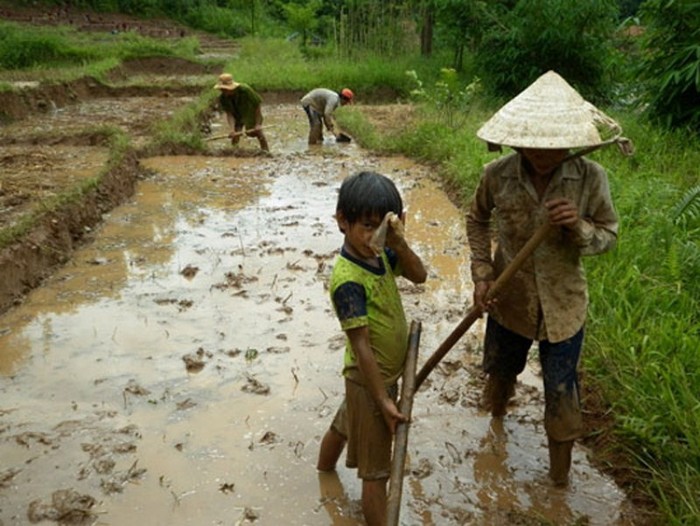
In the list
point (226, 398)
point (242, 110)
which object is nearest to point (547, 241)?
point (226, 398)

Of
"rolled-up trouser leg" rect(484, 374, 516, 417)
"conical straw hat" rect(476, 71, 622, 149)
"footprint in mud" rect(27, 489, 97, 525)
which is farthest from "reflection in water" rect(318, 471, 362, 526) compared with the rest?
"conical straw hat" rect(476, 71, 622, 149)

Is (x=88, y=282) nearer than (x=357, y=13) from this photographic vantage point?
Yes

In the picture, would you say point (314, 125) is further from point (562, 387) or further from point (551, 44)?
point (562, 387)

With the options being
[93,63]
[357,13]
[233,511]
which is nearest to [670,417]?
[233,511]

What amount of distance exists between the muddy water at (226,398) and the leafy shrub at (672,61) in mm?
2929

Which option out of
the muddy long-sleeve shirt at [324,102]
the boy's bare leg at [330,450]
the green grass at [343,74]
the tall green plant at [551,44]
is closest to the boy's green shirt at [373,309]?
the boy's bare leg at [330,450]

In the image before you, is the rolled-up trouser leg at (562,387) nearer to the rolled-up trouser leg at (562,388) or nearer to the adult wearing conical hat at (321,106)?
the rolled-up trouser leg at (562,388)

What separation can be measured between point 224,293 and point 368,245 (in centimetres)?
295

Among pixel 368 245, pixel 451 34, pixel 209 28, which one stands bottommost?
pixel 209 28

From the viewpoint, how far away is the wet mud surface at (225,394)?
2791 mm

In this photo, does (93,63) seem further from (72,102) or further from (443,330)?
(443,330)

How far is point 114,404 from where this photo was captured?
3520mm

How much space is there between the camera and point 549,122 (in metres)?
2.23

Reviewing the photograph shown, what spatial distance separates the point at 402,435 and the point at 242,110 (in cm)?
814
